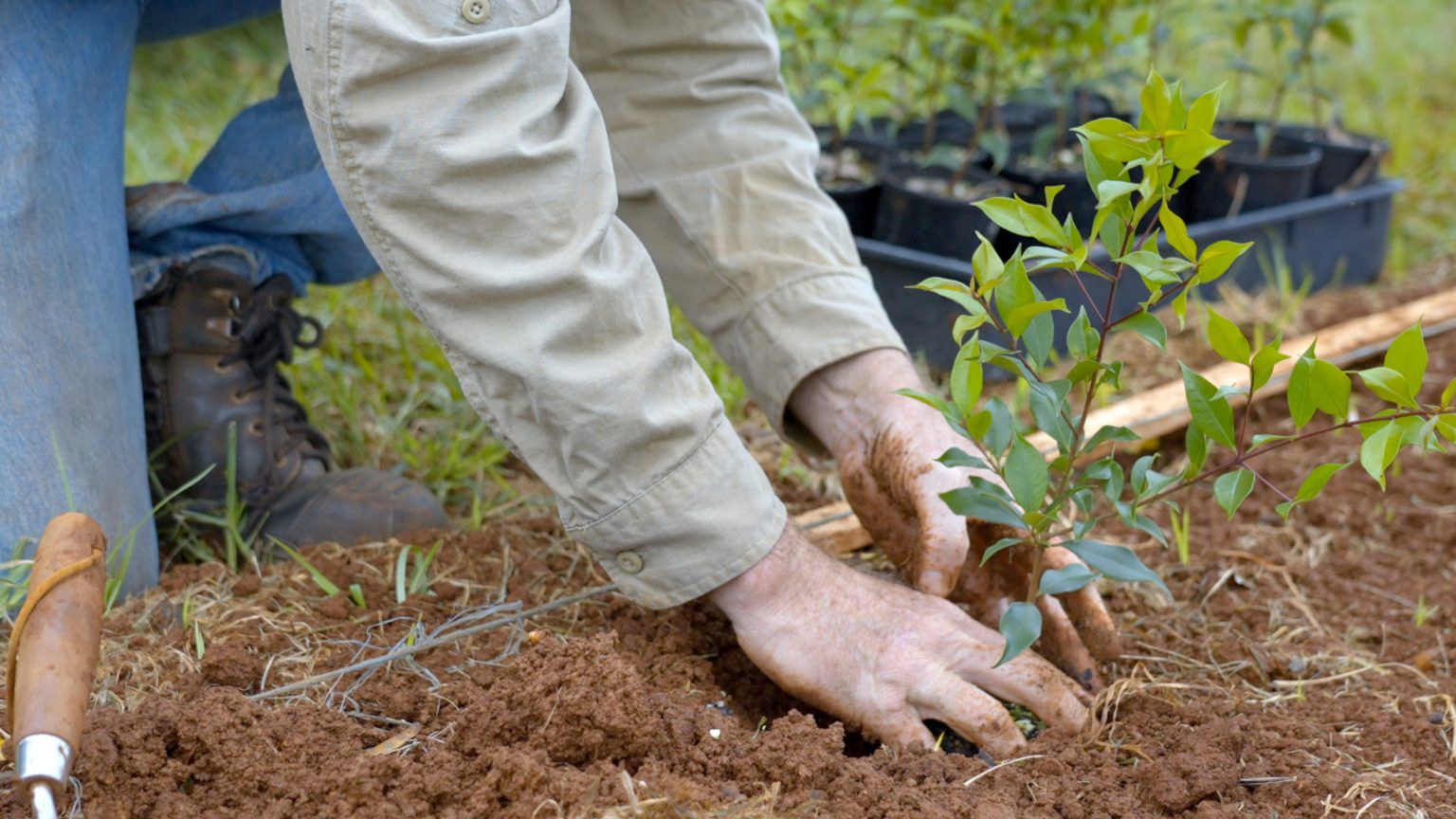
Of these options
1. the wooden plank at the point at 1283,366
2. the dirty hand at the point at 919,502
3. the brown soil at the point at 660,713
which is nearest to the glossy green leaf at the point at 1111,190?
the dirty hand at the point at 919,502

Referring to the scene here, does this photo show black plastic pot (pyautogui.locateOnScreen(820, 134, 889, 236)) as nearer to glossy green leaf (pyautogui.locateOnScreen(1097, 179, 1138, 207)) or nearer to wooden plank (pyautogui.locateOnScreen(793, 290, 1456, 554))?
wooden plank (pyautogui.locateOnScreen(793, 290, 1456, 554))

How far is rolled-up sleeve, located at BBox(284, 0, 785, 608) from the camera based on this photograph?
1.18 metres

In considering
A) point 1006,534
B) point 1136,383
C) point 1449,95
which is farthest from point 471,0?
point 1449,95

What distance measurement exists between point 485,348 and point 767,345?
0.57 metres

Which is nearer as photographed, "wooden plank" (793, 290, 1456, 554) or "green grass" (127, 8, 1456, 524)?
"wooden plank" (793, 290, 1456, 554)

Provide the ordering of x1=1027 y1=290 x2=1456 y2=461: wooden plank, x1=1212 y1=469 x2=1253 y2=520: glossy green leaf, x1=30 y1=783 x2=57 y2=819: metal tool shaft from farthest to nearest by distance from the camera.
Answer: x1=1027 y1=290 x2=1456 y2=461: wooden plank < x1=1212 y1=469 x2=1253 y2=520: glossy green leaf < x1=30 y1=783 x2=57 y2=819: metal tool shaft

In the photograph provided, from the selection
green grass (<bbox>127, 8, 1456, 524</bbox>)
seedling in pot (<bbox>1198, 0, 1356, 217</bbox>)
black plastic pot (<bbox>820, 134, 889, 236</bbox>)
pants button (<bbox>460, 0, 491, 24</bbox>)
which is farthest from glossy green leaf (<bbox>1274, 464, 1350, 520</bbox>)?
seedling in pot (<bbox>1198, 0, 1356, 217</bbox>)

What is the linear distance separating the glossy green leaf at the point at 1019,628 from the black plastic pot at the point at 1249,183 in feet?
6.79

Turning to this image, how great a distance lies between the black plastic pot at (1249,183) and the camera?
3.05 m

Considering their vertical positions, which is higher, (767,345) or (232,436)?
(767,345)

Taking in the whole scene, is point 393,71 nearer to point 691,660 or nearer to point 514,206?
point 514,206

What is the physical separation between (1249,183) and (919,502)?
6.38 feet

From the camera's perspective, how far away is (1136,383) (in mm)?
2615

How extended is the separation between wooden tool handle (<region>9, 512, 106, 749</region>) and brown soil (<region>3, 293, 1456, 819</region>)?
145 mm
